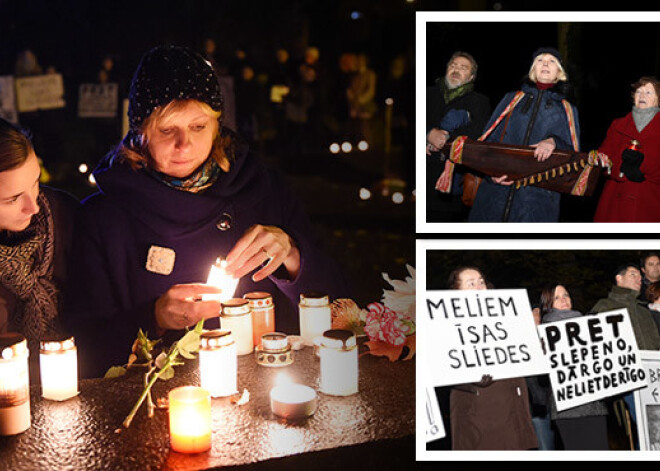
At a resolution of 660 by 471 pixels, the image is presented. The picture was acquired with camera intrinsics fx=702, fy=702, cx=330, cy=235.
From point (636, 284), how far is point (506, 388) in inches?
22.9

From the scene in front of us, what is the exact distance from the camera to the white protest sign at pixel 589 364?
246 centimetres

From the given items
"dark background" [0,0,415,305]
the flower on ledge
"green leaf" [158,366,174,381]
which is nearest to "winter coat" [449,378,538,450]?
the flower on ledge

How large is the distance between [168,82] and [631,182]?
1.54 metres

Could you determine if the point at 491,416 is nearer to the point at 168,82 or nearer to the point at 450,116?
the point at 450,116

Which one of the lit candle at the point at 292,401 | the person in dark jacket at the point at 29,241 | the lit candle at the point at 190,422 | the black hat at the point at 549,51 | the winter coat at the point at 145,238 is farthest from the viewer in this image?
the black hat at the point at 549,51

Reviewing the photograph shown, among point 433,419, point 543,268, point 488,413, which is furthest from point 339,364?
point 543,268

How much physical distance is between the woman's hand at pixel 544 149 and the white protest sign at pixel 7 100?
1670mm

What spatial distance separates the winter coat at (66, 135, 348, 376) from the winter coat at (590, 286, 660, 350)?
112 centimetres

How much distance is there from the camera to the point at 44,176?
210 centimetres

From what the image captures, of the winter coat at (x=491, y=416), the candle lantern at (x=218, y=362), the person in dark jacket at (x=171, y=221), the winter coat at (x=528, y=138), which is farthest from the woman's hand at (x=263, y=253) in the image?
the winter coat at (x=491, y=416)

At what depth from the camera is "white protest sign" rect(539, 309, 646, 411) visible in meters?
2.46

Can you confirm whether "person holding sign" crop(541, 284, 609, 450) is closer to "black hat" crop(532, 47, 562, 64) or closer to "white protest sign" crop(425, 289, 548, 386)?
"white protest sign" crop(425, 289, 548, 386)

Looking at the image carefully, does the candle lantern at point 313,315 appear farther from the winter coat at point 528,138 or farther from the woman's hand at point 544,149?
the woman's hand at point 544,149

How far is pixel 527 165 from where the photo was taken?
239 cm
